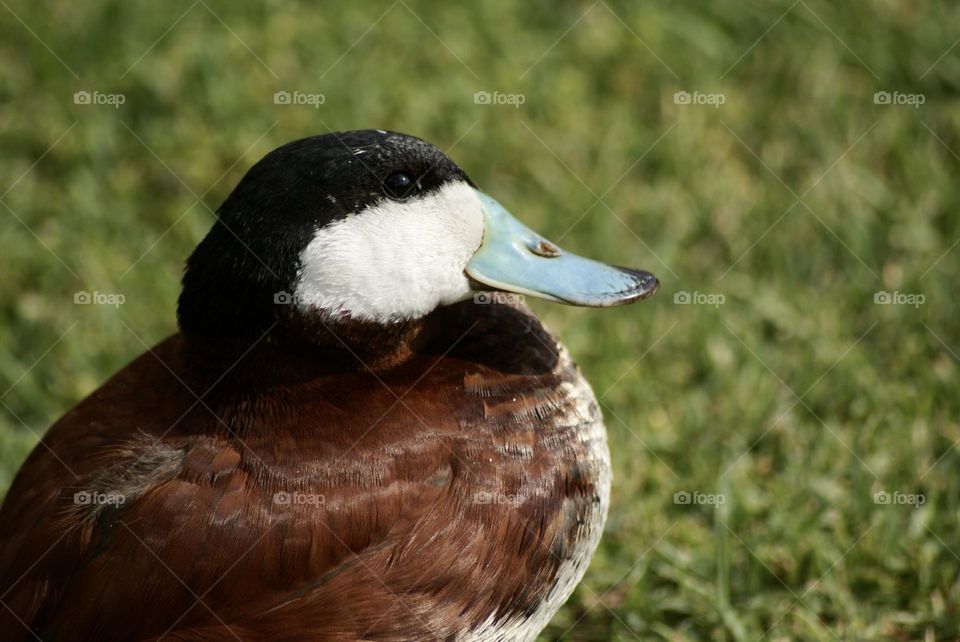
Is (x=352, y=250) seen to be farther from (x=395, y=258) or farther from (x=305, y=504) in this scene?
(x=305, y=504)

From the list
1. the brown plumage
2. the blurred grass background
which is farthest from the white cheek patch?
the blurred grass background

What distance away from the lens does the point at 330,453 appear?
196 centimetres

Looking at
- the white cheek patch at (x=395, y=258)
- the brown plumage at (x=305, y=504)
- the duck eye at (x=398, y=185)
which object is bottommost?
the brown plumage at (x=305, y=504)

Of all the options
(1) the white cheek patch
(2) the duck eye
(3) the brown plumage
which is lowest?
(3) the brown plumage

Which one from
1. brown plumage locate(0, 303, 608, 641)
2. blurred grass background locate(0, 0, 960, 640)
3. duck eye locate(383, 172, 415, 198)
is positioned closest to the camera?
brown plumage locate(0, 303, 608, 641)

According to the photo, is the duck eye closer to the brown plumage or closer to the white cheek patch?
the white cheek patch

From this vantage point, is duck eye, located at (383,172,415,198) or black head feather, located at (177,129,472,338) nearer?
black head feather, located at (177,129,472,338)

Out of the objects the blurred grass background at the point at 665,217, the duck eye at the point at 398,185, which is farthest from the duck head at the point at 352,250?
the blurred grass background at the point at 665,217

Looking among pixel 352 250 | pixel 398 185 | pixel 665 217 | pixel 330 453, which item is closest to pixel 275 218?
pixel 352 250

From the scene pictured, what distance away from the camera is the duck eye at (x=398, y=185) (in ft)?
6.60

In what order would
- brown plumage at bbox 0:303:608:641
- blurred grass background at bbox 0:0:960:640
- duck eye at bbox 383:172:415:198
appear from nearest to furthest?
brown plumage at bbox 0:303:608:641
duck eye at bbox 383:172:415:198
blurred grass background at bbox 0:0:960:640

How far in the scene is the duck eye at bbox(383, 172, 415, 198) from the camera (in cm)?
201

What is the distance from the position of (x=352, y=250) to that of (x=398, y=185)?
16 cm

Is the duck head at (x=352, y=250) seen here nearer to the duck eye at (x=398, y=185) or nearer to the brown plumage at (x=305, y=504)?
the duck eye at (x=398, y=185)
